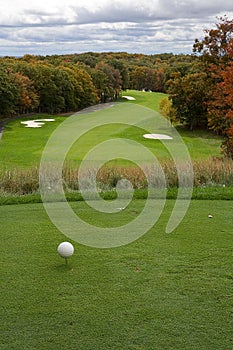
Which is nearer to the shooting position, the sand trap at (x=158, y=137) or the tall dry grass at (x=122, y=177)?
the tall dry grass at (x=122, y=177)

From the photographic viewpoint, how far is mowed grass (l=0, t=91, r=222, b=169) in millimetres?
24375

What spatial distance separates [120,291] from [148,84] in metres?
76.3

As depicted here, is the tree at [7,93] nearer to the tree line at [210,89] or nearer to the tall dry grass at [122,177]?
the tree line at [210,89]

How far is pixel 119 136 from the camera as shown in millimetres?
32031

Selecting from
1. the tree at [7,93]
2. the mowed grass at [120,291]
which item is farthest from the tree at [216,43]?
the mowed grass at [120,291]

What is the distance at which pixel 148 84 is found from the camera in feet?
257

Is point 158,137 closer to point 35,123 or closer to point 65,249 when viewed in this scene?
point 35,123

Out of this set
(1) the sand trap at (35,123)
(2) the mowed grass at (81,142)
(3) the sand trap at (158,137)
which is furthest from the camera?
(1) the sand trap at (35,123)

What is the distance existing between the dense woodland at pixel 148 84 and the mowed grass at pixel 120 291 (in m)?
15.2

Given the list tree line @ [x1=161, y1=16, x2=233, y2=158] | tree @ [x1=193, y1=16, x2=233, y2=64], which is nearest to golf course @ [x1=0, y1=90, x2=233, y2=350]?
tree line @ [x1=161, y1=16, x2=233, y2=158]

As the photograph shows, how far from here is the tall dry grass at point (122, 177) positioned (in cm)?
893

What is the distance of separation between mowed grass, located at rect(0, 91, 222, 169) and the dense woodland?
1357 mm

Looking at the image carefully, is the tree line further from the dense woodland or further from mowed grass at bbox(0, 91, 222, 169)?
mowed grass at bbox(0, 91, 222, 169)

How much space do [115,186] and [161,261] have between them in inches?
191
